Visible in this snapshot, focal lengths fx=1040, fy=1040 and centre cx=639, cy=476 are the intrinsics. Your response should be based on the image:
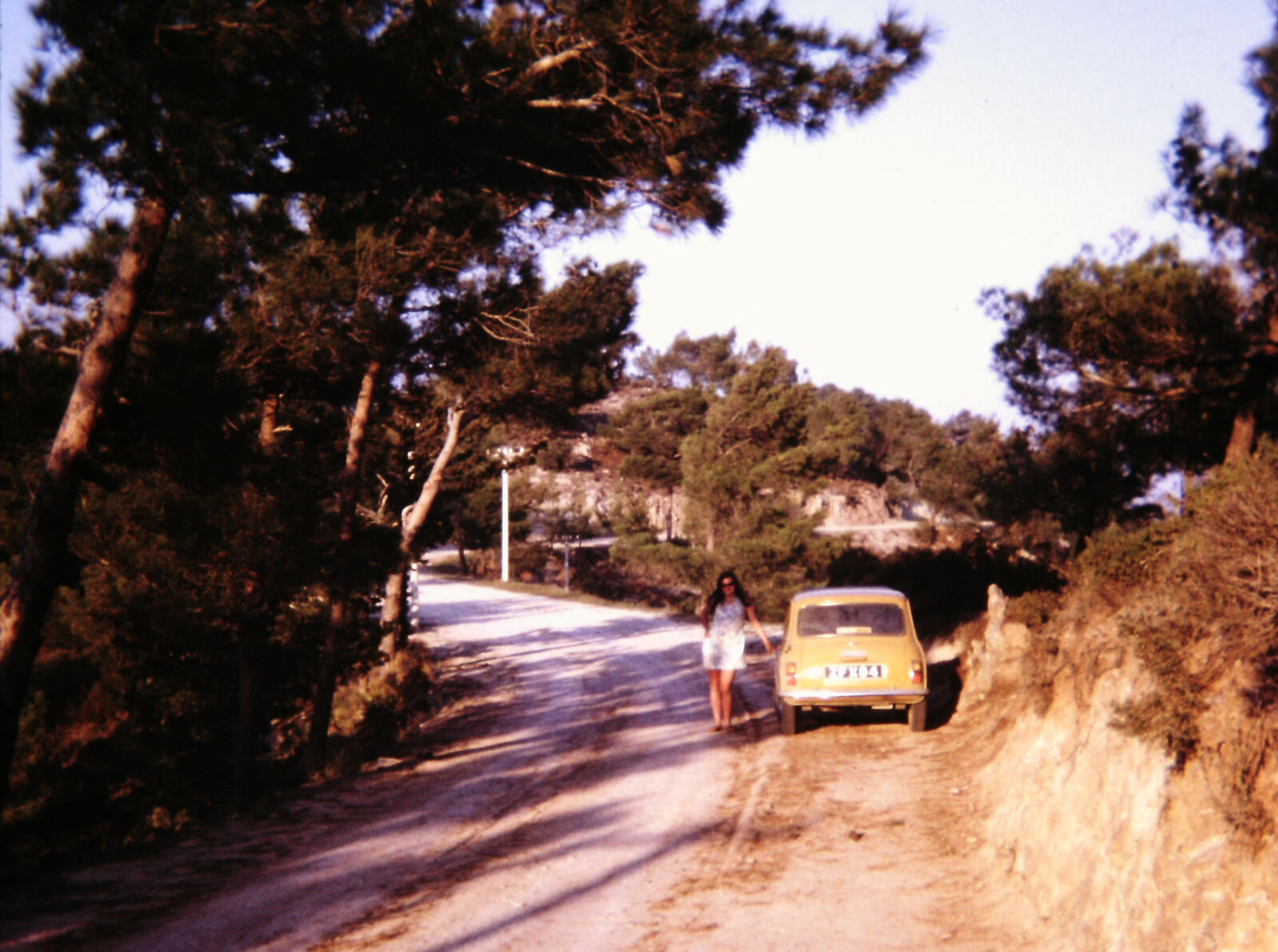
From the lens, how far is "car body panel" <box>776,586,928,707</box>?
1235cm

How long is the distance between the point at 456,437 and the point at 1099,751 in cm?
1536

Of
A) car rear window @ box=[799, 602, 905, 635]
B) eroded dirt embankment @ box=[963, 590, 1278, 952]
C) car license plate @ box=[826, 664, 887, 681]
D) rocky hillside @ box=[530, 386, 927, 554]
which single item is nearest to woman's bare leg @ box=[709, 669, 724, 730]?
car rear window @ box=[799, 602, 905, 635]

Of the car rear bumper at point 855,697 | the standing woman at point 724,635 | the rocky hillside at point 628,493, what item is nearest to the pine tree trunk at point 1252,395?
the car rear bumper at point 855,697

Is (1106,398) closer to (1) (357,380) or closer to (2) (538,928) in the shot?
(1) (357,380)

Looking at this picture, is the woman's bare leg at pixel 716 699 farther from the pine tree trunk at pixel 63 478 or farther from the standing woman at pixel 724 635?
the pine tree trunk at pixel 63 478

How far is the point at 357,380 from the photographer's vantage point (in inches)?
582

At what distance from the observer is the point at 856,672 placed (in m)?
12.4

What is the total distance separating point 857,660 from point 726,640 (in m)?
1.70

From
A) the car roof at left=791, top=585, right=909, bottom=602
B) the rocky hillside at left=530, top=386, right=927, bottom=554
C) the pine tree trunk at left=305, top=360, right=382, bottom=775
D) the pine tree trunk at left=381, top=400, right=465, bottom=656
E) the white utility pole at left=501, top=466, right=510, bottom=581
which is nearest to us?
the car roof at left=791, top=585, right=909, bottom=602

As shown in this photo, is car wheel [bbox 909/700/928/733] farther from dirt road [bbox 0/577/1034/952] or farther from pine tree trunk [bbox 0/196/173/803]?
pine tree trunk [bbox 0/196/173/803]

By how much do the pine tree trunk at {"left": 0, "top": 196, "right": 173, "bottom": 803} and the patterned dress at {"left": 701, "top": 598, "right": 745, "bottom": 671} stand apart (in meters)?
7.58

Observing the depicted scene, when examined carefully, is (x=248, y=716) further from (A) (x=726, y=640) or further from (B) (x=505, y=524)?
(B) (x=505, y=524)

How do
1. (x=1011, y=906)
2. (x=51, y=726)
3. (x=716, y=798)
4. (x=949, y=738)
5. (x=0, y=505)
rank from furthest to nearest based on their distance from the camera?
(x=51, y=726), (x=0, y=505), (x=949, y=738), (x=716, y=798), (x=1011, y=906)

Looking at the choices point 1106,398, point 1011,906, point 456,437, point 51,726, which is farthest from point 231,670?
point 1106,398
